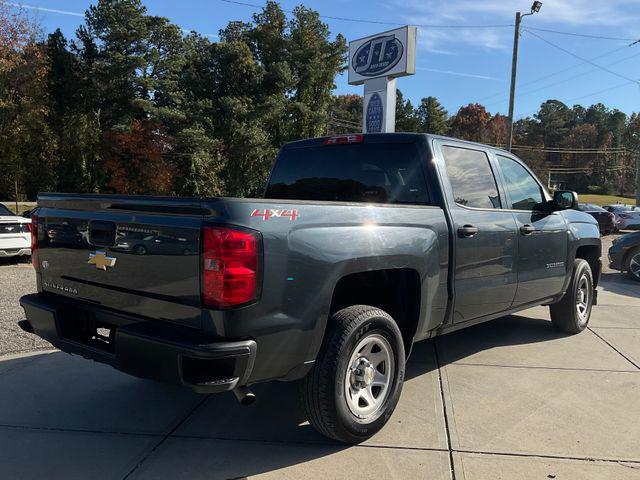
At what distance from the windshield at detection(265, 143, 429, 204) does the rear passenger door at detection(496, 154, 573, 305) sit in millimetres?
1207

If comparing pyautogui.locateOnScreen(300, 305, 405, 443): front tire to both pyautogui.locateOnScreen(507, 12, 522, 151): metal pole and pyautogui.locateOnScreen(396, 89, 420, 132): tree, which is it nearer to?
pyautogui.locateOnScreen(507, 12, 522, 151): metal pole

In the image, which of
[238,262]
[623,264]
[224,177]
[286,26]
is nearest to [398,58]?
[623,264]

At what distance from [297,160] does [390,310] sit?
5.67ft

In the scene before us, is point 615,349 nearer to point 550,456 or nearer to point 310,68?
point 550,456

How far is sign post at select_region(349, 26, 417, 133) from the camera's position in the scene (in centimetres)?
1623

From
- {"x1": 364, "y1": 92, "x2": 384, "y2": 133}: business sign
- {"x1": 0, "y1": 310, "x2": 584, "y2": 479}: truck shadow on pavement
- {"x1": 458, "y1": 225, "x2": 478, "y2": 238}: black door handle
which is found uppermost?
{"x1": 364, "y1": 92, "x2": 384, "y2": 133}: business sign

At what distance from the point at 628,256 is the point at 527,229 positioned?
7625mm

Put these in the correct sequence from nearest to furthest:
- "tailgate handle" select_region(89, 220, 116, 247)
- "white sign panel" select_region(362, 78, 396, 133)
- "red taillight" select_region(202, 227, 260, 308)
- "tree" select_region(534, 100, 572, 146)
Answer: "red taillight" select_region(202, 227, 260, 308), "tailgate handle" select_region(89, 220, 116, 247), "white sign panel" select_region(362, 78, 396, 133), "tree" select_region(534, 100, 572, 146)

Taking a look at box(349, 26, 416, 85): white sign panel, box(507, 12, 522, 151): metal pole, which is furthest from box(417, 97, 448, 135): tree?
box(349, 26, 416, 85): white sign panel

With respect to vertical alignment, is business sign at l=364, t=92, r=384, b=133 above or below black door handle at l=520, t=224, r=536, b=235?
above

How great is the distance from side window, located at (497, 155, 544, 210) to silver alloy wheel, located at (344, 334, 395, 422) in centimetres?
222

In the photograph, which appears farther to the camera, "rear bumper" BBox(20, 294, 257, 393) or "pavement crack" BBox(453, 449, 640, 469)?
"pavement crack" BBox(453, 449, 640, 469)

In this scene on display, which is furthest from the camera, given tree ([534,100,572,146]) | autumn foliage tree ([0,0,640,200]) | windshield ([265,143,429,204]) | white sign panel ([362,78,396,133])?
tree ([534,100,572,146])

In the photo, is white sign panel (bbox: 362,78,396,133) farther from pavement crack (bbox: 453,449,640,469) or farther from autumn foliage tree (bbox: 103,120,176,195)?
autumn foliage tree (bbox: 103,120,176,195)
